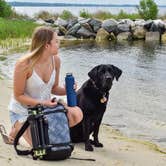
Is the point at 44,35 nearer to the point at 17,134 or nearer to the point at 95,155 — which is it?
the point at 17,134

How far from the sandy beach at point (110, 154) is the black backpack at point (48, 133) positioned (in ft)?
0.29

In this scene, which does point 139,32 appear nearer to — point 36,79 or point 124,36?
point 124,36

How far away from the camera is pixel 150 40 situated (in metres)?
42.2

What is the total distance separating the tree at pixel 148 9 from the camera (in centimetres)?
5231

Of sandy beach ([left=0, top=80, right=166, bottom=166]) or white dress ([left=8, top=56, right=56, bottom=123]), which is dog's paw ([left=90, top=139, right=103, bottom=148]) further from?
white dress ([left=8, top=56, right=56, bottom=123])

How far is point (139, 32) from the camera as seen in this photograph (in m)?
43.1

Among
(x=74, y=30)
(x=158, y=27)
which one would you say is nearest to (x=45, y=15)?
(x=74, y=30)

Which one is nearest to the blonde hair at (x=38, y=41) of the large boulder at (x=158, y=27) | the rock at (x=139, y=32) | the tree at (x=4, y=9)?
the rock at (x=139, y=32)

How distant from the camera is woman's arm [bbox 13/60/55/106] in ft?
21.0

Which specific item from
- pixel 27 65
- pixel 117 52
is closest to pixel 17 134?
pixel 27 65

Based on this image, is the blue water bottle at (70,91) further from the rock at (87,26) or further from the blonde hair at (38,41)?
the rock at (87,26)

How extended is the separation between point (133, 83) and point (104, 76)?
1119cm

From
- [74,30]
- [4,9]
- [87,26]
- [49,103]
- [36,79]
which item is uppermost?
[36,79]

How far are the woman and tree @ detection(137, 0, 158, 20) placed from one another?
4632 cm
